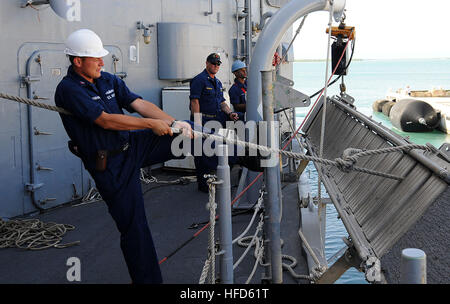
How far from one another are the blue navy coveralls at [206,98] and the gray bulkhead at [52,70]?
125 cm

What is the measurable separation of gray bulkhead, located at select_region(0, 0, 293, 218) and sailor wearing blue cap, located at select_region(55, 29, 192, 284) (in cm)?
251

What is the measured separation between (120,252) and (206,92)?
2.81 metres

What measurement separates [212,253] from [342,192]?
2.34 meters

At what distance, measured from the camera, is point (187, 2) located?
8.94 m

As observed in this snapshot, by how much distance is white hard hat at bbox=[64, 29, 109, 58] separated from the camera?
3.37 metres

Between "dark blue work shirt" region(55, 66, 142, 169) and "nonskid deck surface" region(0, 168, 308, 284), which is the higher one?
"dark blue work shirt" region(55, 66, 142, 169)

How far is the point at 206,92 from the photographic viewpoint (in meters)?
6.84

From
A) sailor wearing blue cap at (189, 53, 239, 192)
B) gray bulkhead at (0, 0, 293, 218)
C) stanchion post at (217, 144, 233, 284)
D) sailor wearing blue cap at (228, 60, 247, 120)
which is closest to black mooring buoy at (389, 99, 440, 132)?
gray bulkhead at (0, 0, 293, 218)

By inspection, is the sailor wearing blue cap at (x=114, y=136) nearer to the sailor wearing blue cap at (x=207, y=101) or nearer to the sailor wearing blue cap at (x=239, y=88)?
the sailor wearing blue cap at (x=207, y=101)

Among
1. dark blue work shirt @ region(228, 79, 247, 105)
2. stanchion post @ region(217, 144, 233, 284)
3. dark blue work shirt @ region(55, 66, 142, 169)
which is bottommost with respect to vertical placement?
stanchion post @ region(217, 144, 233, 284)

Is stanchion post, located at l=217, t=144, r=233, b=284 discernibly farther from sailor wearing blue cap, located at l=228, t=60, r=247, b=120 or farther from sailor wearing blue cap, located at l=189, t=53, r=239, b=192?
sailor wearing blue cap, located at l=228, t=60, r=247, b=120

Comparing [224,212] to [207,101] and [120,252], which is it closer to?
[120,252]

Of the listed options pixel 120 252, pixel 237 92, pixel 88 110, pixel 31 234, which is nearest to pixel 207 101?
pixel 237 92

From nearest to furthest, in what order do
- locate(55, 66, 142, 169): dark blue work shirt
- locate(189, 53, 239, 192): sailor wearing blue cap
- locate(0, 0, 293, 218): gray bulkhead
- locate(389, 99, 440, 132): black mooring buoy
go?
locate(55, 66, 142, 169): dark blue work shirt < locate(0, 0, 293, 218): gray bulkhead < locate(189, 53, 239, 192): sailor wearing blue cap < locate(389, 99, 440, 132): black mooring buoy
